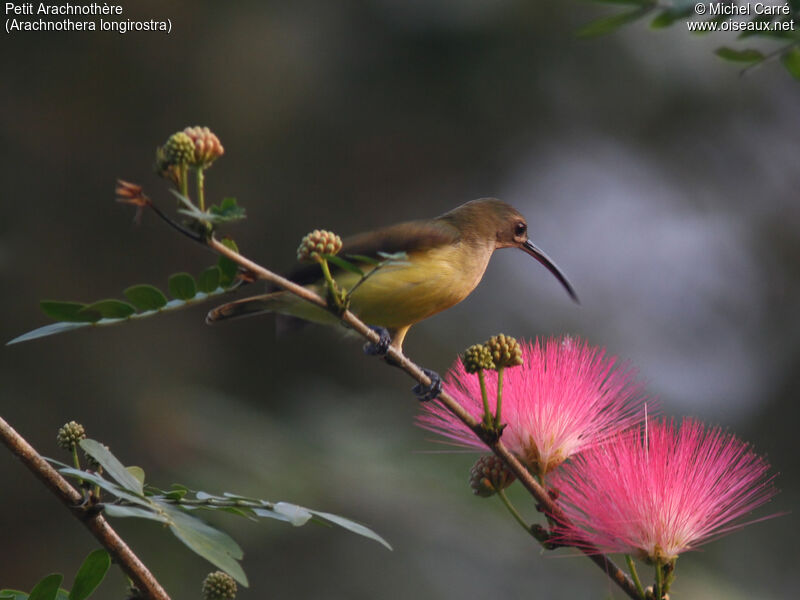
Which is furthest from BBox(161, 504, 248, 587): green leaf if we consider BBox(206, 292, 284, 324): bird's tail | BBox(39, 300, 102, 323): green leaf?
BBox(206, 292, 284, 324): bird's tail

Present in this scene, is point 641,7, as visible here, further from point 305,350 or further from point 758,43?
point 305,350

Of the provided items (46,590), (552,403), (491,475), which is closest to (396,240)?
(552,403)

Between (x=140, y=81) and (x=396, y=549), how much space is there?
580 centimetres

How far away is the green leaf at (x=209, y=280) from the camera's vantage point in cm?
152

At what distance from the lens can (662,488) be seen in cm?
180

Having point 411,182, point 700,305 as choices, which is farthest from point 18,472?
point 700,305

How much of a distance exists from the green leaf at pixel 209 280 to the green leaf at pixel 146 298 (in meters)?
0.06

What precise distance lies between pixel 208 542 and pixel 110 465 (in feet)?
0.63

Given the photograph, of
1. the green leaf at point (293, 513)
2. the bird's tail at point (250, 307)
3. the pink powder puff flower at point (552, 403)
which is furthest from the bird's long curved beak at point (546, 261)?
the green leaf at point (293, 513)

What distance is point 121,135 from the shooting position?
8828 millimetres

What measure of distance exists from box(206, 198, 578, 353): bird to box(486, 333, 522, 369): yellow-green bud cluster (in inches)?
33.2

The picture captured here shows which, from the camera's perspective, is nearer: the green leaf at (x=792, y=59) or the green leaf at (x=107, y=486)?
the green leaf at (x=107, y=486)

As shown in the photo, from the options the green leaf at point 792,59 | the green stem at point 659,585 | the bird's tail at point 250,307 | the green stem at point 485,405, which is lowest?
the green stem at point 659,585

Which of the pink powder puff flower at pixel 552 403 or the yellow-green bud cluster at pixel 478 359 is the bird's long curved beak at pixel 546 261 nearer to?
the pink powder puff flower at pixel 552 403
